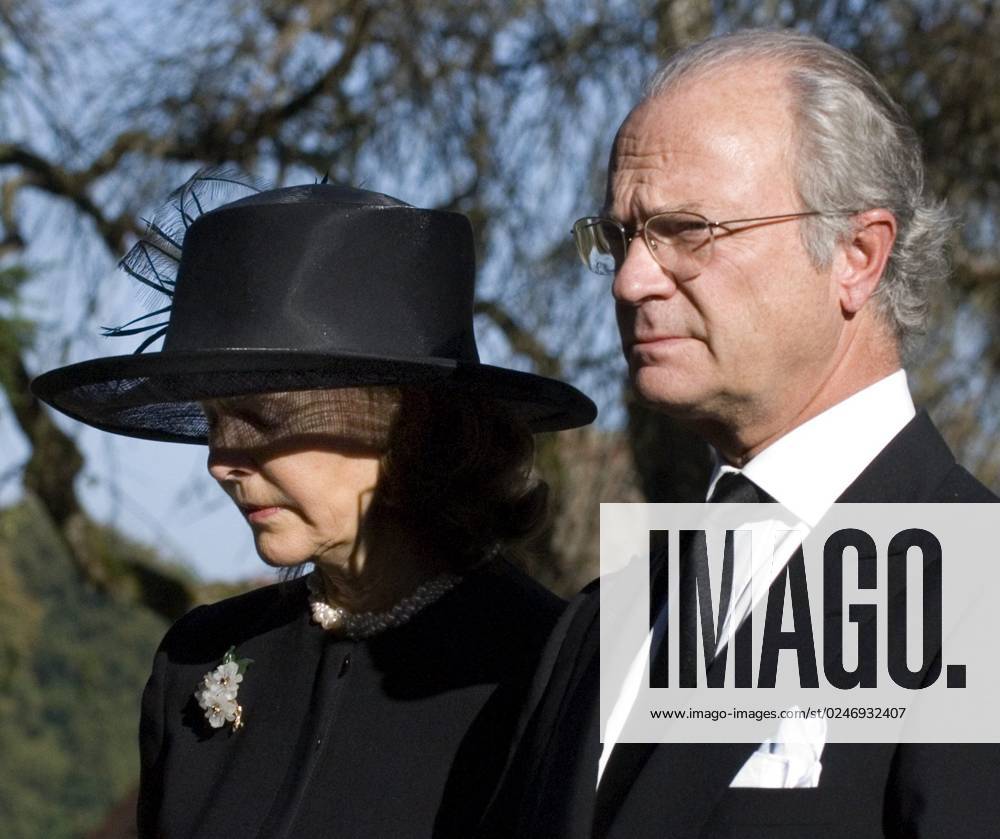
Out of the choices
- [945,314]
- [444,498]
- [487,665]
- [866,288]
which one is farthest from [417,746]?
[945,314]

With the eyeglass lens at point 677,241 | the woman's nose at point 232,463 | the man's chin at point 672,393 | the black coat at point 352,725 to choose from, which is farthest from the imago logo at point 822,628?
the woman's nose at point 232,463

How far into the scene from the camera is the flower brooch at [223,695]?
9.30 ft

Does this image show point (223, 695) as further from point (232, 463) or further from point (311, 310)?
point (311, 310)

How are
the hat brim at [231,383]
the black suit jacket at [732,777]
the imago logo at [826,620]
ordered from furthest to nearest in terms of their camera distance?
the hat brim at [231,383] → the imago logo at [826,620] → the black suit jacket at [732,777]

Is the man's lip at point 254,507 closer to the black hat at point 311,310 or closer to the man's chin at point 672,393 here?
the black hat at point 311,310

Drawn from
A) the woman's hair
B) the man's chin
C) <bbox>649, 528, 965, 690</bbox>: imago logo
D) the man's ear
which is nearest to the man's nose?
the man's chin

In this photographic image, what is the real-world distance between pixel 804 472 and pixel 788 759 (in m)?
0.44

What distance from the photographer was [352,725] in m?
2.74

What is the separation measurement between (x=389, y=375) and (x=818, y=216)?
0.78 metres

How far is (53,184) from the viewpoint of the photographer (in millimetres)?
6711

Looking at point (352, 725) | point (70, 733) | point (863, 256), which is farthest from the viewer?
point (70, 733)

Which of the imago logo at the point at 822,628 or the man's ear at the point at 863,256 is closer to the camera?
the imago logo at the point at 822,628

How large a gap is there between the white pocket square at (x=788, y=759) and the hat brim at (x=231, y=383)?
944 millimetres

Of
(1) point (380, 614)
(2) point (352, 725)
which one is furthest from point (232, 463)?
(2) point (352, 725)
